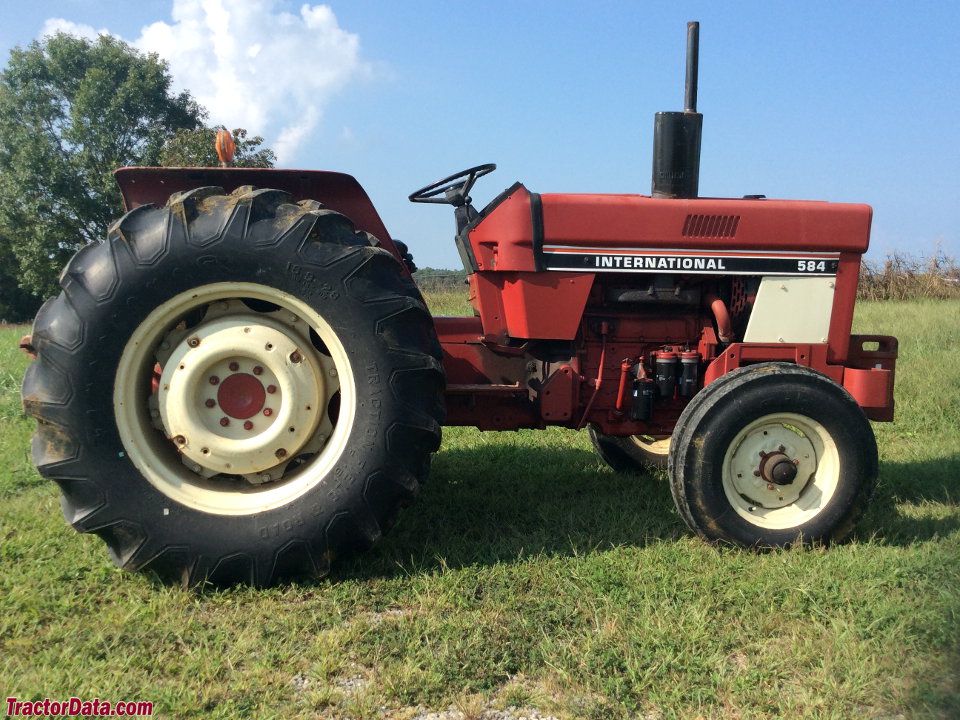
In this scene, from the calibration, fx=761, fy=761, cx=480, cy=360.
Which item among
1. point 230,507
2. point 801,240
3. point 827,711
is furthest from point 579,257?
point 827,711

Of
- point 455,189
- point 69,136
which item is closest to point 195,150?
point 455,189

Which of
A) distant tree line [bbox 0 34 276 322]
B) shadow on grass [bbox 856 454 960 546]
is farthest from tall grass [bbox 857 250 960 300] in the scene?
distant tree line [bbox 0 34 276 322]

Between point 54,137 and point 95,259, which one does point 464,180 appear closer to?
point 95,259

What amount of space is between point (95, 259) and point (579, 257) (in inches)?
79.8

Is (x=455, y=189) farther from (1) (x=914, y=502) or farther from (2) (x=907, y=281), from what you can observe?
(2) (x=907, y=281)

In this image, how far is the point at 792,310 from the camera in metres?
3.66

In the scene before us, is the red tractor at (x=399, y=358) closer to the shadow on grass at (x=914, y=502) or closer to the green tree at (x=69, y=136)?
the shadow on grass at (x=914, y=502)

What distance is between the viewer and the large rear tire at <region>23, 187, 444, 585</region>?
278 centimetres

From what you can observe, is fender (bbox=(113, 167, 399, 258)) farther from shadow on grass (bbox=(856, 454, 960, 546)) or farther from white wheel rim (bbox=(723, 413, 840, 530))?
shadow on grass (bbox=(856, 454, 960, 546))

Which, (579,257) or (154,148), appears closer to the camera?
(579,257)

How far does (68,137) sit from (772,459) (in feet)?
104

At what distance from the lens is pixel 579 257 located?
355cm

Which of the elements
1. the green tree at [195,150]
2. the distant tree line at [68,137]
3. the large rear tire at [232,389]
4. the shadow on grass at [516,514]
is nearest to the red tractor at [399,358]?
the large rear tire at [232,389]

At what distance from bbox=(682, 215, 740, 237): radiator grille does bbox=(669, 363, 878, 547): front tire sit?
663 mm
